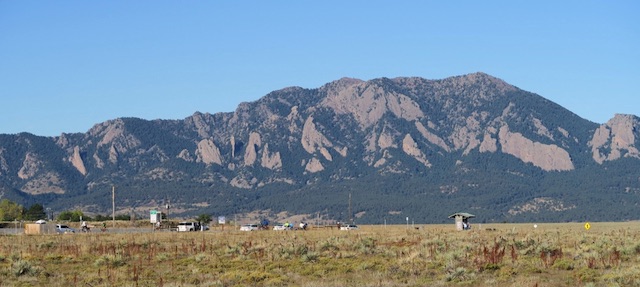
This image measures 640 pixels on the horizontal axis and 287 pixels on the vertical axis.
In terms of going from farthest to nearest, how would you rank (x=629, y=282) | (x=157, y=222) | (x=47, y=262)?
(x=157, y=222), (x=47, y=262), (x=629, y=282)

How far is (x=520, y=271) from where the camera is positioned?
3641cm

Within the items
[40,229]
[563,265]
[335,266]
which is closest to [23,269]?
[335,266]

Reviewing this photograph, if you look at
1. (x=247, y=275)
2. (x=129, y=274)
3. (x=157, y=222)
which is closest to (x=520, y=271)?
(x=247, y=275)

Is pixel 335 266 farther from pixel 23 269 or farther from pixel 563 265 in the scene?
pixel 23 269

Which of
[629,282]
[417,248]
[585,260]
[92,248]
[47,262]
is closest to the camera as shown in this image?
[629,282]

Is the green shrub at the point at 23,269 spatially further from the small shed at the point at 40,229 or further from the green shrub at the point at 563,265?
the small shed at the point at 40,229

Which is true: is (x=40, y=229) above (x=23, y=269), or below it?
above

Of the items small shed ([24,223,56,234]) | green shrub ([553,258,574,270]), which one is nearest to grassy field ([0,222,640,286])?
green shrub ([553,258,574,270])

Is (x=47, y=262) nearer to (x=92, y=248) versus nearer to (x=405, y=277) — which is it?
(x=92, y=248)

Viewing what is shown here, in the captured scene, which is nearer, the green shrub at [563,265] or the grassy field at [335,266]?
the grassy field at [335,266]

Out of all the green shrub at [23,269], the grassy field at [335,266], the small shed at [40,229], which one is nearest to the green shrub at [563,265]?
the grassy field at [335,266]

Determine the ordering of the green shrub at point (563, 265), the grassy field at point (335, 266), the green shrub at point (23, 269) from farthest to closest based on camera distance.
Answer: the green shrub at point (563, 265), the green shrub at point (23, 269), the grassy field at point (335, 266)

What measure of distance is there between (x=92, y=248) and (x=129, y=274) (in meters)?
15.4

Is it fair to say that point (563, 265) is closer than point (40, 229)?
Yes
